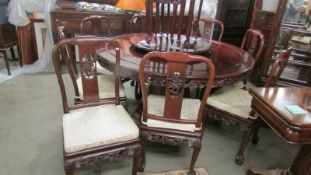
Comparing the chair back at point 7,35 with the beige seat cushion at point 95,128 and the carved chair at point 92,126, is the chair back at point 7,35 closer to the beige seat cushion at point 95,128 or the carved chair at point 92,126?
the carved chair at point 92,126

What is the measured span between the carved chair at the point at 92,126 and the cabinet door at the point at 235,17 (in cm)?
323

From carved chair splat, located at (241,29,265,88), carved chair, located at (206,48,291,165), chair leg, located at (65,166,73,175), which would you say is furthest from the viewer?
carved chair splat, located at (241,29,265,88)

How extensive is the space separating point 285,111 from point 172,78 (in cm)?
60

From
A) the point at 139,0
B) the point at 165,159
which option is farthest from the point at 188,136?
the point at 139,0

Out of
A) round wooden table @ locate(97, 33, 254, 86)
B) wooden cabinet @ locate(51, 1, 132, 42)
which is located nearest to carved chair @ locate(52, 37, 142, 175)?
round wooden table @ locate(97, 33, 254, 86)

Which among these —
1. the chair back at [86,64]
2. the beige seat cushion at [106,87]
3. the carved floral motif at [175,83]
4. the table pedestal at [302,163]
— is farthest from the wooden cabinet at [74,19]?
the table pedestal at [302,163]

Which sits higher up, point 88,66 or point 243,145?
point 88,66

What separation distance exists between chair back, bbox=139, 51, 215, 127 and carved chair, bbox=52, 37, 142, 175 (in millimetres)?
193

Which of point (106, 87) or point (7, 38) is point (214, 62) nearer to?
point (106, 87)

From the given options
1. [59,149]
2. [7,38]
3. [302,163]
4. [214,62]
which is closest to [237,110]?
[214,62]

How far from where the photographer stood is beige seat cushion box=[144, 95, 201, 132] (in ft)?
4.89

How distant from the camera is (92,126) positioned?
4.56 feet

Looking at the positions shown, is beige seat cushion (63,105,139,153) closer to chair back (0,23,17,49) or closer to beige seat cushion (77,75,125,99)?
beige seat cushion (77,75,125,99)

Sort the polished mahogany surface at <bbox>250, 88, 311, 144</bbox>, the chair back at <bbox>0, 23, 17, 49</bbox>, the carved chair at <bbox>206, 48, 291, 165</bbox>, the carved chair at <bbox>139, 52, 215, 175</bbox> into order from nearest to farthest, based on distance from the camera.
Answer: the polished mahogany surface at <bbox>250, 88, 311, 144</bbox>
the carved chair at <bbox>139, 52, 215, 175</bbox>
the carved chair at <bbox>206, 48, 291, 165</bbox>
the chair back at <bbox>0, 23, 17, 49</bbox>
